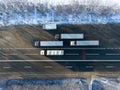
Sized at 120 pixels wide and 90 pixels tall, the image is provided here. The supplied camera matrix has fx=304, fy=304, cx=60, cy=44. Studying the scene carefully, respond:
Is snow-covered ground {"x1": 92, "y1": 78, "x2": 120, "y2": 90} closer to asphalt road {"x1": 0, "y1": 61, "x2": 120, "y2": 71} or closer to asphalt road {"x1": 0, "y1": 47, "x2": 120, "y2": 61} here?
asphalt road {"x1": 0, "y1": 61, "x2": 120, "y2": 71}

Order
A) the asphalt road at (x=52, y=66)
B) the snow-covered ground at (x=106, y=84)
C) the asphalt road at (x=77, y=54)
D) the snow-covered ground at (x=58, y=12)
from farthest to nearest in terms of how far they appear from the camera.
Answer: the snow-covered ground at (x=58, y=12), the asphalt road at (x=77, y=54), the asphalt road at (x=52, y=66), the snow-covered ground at (x=106, y=84)

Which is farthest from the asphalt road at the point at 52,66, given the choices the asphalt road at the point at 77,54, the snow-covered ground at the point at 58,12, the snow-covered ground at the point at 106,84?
the snow-covered ground at the point at 58,12

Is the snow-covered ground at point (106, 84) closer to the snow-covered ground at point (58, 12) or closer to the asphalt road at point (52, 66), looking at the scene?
the asphalt road at point (52, 66)

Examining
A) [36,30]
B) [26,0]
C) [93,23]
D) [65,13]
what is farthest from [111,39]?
[26,0]

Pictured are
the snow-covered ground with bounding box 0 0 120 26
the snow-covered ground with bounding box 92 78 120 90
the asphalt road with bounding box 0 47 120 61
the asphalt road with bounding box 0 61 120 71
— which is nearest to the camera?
the snow-covered ground with bounding box 92 78 120 90

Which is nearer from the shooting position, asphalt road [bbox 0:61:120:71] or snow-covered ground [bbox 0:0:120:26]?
asphalt road [bbox 0:61:120:71]

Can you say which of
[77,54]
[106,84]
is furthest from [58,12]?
[106,84]

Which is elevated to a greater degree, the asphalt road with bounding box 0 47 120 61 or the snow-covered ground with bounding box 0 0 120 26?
the snow-covered ground with bounding box 0 0 120 26

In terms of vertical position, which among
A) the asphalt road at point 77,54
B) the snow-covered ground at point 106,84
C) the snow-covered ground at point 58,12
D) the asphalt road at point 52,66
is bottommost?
the snow-covered ground at point 106,84

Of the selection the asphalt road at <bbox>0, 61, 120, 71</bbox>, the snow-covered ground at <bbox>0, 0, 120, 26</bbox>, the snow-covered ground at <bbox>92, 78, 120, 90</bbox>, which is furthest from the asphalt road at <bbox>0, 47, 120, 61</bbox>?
the snow-covered ground at <bbox>0, 0, 120, 26</bbox>

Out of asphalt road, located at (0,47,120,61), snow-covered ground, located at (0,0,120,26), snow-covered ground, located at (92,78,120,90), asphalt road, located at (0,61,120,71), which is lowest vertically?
snow-covered ground, located at (92,78,120,90)

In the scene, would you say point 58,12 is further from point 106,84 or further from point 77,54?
point 106,84
